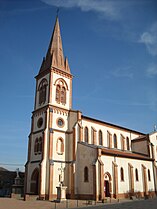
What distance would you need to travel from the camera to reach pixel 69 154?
3578 cm

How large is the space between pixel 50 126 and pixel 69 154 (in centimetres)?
551

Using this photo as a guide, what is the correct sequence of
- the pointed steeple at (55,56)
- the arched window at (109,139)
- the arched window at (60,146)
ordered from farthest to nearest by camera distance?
the arched window at (109,139)
the pointed steeple at (55,56)
the arched window at (60,146)

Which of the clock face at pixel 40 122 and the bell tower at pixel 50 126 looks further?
the clock face at pixel 40 122

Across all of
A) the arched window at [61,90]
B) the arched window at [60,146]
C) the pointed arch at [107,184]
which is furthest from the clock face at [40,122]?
the pointed arch at [107,184]

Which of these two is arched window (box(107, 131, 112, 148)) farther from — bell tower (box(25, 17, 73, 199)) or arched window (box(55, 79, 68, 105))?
arched window (box(55, 79, 68, 105))

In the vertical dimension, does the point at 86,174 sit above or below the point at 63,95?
below

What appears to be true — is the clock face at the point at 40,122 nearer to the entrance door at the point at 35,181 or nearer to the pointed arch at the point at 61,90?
the pointed arch at the point at 61,90

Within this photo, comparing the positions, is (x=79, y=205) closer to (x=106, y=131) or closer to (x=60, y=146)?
(x=60, y=146)

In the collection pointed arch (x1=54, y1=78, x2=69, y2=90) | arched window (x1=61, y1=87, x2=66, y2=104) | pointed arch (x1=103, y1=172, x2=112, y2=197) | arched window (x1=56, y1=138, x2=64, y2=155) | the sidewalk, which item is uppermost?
pointed arch (x1=54, y1=78, x2=69, y2=90)

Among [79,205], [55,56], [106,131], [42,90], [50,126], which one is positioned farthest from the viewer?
[106,131]

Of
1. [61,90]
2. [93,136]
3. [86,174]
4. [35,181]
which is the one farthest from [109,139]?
[35,181]

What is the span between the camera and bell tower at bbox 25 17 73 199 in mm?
32594

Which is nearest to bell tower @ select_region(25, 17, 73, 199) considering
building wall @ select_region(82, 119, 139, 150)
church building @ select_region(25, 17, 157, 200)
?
church building @ select_region(25, 17, 157, 200)

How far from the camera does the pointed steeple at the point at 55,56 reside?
4042 centimetres
